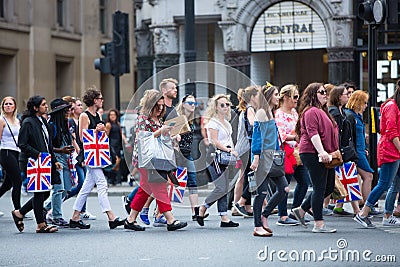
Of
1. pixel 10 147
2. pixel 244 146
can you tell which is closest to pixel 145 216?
pixel 244 146

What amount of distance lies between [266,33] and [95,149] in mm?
12003

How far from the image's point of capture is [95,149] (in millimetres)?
12547

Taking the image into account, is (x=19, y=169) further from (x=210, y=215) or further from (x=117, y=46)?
(x=117, y=46)

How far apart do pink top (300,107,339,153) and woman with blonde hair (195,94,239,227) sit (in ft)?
5.30

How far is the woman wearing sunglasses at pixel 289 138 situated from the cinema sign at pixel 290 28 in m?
10.8

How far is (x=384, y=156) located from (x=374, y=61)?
3283 millimetres

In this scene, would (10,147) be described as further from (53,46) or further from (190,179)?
(53,46)

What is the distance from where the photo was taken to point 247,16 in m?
23.8

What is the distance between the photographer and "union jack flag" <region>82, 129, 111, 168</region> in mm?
12461

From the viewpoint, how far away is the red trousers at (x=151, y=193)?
11852 millimetres

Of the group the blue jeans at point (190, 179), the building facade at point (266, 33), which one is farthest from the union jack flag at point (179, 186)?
the building facade at point (266, 33)

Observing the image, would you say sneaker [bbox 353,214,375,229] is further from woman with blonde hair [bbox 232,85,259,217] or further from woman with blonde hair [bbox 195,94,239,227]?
woman with blonde hair [bbox 232,85,259,217]

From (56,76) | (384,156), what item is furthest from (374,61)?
(56,76)

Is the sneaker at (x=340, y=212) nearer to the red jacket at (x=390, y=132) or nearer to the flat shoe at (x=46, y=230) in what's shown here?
the red jacket at (x=390, y=132)
